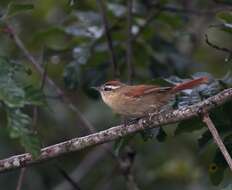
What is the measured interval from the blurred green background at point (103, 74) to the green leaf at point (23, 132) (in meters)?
1.69

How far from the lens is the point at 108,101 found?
19.9 feet

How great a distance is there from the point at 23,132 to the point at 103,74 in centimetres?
271

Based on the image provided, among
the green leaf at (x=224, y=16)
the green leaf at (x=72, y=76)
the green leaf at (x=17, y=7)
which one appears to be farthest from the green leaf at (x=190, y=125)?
the green leaf at (x=72, y=76)

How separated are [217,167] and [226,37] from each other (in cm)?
463

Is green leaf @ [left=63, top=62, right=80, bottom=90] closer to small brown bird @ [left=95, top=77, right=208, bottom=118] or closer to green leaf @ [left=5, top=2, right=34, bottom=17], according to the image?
small brown bird @ [left=95, top=77, right=208, bottom=118]

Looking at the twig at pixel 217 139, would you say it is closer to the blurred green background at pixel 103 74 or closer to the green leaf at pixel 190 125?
the green leaf at pixel 190 125

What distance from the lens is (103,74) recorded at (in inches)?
259

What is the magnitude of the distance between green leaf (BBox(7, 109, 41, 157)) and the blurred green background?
66.6 inches

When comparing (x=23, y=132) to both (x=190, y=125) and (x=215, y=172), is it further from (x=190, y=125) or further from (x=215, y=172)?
(x=215, y=172)

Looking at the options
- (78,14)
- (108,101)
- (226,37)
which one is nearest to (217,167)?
(108,101)

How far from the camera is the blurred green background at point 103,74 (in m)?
6.43

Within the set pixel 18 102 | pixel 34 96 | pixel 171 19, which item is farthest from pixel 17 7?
pixel 171 19

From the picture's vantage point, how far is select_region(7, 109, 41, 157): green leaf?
3.93 m

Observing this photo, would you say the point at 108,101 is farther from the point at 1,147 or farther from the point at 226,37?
the point at 226,37
